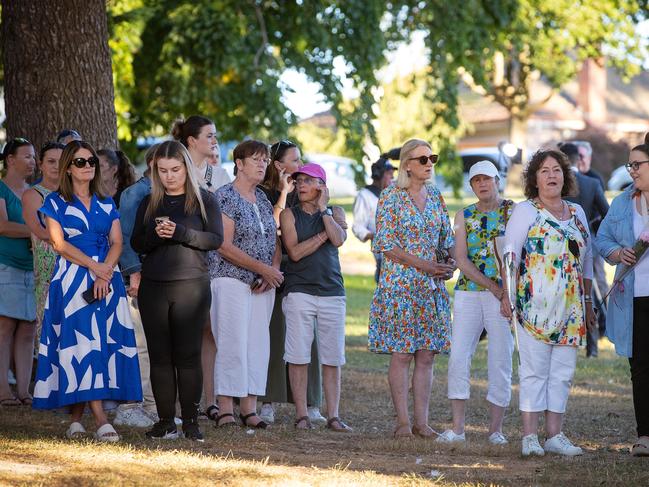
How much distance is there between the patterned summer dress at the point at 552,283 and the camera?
7.78 metres

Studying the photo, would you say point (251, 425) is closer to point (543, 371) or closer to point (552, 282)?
point (543, 371)

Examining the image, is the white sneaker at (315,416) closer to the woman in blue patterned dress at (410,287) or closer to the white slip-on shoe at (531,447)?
the woman in blue patterned dress at (410,287)

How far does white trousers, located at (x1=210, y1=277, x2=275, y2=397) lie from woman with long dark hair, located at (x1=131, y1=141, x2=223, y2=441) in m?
0.72

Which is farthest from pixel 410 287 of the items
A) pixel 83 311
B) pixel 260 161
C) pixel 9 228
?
pixel 9 228

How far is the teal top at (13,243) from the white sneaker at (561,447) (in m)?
4.51

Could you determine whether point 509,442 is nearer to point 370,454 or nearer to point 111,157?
point 370,454

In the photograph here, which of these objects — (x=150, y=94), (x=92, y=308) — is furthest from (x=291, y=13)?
(x=92, y=308)

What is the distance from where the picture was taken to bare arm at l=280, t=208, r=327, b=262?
8.99 metres

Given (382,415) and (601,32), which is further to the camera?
(601,32)

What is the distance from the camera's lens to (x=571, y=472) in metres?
7.26

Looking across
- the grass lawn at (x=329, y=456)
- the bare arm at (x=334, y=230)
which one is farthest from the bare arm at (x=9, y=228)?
the bare arm at (x=334, y=230)

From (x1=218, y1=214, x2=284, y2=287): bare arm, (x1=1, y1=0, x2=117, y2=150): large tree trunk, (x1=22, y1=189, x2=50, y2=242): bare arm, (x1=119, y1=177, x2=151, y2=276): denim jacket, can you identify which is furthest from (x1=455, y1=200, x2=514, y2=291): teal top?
(x1=1, y1=0, x2=117, y2=150): large tree trunk

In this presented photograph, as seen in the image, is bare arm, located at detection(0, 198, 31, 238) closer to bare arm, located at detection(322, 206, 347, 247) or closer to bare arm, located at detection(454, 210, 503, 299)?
bare arm, located at detection(322, 206, 347, 247)

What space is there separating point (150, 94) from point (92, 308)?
11.8 metres
